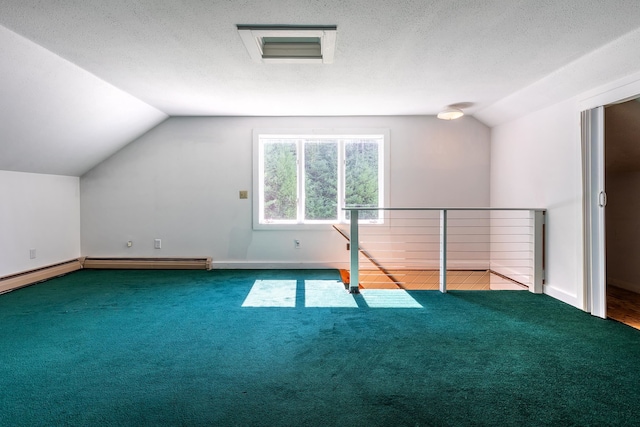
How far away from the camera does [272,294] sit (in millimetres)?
3561

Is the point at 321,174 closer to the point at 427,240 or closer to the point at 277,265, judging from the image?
the point at 277,265

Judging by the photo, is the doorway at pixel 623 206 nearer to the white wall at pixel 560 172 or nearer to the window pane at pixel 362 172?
the white wall at pixel 560 172

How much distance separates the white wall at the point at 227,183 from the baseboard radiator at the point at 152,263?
0.41ft

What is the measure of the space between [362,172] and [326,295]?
210 cm

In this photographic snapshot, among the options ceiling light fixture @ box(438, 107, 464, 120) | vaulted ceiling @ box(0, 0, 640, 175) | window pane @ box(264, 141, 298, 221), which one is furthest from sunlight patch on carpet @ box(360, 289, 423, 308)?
ceiling light fixture @ box(438, 107, 464, 120)

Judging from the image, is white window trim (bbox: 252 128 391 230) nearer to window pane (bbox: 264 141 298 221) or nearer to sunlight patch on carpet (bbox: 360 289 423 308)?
window pane (bbox: 264 141 298 221)

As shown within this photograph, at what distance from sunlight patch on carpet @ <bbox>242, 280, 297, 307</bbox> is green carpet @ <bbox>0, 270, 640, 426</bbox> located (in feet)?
0.39

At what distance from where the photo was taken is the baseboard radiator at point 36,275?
12.1 ft

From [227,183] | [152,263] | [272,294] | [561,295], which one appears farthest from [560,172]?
[152,263]

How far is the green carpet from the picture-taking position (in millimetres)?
1604

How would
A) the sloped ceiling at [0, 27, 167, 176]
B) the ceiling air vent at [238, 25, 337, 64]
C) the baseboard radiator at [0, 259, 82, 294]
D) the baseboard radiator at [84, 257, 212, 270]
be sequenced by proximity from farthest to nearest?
the baseboard radiator at [84, 257, 212, 270] → the baseboard radiator at [0, 259, 82, 294] → the sloped ceiling at [0, 27, 167, 176] → the ceiling air vent at [238, 25, 337, 64]

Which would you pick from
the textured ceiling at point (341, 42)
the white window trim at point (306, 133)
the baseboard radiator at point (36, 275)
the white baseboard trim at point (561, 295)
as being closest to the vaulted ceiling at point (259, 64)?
the textured ceiling at point (341, 42)

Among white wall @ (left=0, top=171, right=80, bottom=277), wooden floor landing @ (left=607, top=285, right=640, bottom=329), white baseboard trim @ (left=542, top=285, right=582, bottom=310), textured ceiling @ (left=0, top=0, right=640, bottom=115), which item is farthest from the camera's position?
white wall @ (left=0, top=171, right=80, bottom=277)

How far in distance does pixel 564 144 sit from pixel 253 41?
3068 millimetres
